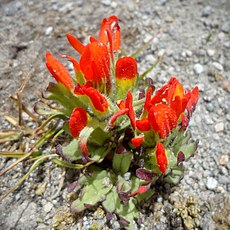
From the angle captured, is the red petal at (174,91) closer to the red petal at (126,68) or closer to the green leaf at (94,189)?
the red petal at (126,68)

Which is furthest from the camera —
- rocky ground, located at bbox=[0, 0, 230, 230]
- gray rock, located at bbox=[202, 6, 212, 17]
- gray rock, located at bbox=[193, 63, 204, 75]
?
gray rock, located at bbox=[202, 6, 212, 17]

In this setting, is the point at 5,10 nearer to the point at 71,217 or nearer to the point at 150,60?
the point at 150,60

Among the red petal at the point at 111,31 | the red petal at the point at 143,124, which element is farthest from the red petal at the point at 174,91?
the red petal at the point at 111,31

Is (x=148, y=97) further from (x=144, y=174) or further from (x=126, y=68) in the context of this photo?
(x=144, y=174)

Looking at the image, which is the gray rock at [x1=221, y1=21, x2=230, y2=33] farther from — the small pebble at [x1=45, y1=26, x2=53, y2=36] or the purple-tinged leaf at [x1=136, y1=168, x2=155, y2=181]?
the purple-tinged leaf at [x1=136, y1=168, x2=155, y2=181]

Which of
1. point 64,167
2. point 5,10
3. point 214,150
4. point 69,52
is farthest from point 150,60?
point 5,10

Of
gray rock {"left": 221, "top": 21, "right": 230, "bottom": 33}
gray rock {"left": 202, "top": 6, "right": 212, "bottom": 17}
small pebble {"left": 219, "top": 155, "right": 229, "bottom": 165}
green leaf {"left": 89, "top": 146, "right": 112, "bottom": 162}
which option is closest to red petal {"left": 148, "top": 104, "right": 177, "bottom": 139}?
green leaf {"left": 89, "top": 146, "right": 112, "bottom": 162}

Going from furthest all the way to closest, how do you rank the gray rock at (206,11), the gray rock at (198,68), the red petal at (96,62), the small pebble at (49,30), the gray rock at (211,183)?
the gray rock at (206,11), the small pebble at (49,30), the gray rock at (198,68), the gray rock at (211,183), the red petal at (96,62)
